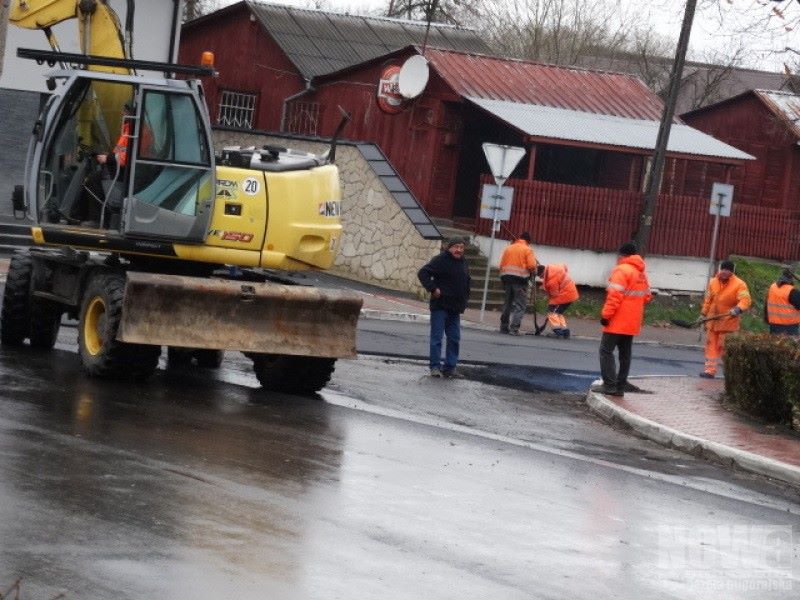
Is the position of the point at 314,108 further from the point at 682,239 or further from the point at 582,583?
the point at 582,583

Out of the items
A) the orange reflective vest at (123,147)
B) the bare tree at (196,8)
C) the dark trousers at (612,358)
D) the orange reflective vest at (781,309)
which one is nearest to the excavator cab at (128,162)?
the orange reflective vest at (123,147)

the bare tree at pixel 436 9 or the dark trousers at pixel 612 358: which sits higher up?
the bare tree at pixel 436 9

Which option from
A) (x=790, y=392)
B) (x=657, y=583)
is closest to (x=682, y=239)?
(x=790, y=392)

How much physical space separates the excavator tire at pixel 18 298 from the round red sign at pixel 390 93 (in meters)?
20.7

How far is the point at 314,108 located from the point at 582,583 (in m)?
32.8

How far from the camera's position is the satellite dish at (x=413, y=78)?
35125mm

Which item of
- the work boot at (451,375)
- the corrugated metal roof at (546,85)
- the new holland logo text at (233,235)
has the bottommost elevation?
the work boot at (451,375)

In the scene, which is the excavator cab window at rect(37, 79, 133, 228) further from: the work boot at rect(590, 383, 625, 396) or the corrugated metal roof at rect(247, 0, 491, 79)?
the corrugated metal roof at rect(247, 0, 491, 79)

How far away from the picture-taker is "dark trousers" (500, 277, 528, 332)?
90.3ft

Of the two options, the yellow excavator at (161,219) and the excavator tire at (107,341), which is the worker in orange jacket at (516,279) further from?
the excavator tire at (107,341)

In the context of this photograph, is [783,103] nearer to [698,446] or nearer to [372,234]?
[372,234]

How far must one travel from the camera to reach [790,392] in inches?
642

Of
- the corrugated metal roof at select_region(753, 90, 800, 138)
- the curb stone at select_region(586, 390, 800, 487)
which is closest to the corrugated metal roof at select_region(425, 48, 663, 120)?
the corrugated metal roof at select_region(753, 90, 800, 138)

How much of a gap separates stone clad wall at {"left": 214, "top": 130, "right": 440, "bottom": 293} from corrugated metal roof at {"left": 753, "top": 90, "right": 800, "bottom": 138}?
14434 mm
